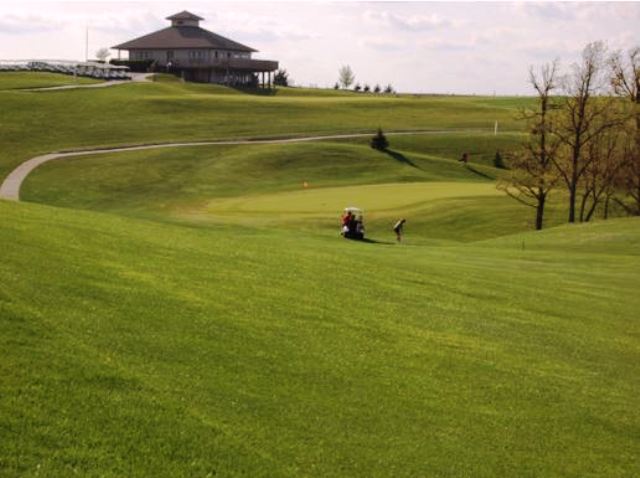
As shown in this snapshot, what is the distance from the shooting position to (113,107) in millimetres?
86812

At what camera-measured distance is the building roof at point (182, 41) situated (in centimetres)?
13188

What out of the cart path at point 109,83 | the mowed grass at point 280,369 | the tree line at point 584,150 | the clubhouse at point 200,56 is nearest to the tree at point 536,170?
the tree line at point 584,150

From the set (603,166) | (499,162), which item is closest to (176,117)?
(499,162)

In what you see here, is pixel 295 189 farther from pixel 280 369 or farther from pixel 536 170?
pixel 280 369

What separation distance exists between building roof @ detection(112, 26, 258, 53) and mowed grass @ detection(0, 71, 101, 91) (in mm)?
22650

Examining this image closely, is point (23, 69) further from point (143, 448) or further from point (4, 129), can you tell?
point (143, 448)

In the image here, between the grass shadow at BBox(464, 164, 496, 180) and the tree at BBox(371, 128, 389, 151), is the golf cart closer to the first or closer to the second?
the grass shadow at BBox(464, 164, 496, 180)

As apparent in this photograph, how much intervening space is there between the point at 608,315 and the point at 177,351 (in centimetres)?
1162

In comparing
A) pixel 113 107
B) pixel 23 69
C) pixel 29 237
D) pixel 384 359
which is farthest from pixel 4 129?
pixel 384 359

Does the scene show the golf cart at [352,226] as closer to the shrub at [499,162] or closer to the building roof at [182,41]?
the shrub at [499,162]

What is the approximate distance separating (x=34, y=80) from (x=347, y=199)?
6358cm

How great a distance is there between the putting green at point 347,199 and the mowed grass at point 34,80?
50.3m

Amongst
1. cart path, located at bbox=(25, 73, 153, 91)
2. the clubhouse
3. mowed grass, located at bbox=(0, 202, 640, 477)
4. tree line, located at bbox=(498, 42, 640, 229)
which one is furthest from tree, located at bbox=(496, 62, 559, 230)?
the clubhouse

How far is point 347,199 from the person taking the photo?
5197 centimetres
